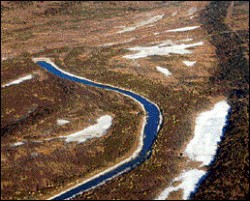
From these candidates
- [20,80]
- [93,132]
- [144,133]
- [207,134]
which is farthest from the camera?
[20,80]

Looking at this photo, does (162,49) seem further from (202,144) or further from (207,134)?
(202,144)

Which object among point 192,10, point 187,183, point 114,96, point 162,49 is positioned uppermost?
point 192,10

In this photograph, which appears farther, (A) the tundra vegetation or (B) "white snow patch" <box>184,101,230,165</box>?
(B) "white snow patch" <box>184,101,230,165</box>

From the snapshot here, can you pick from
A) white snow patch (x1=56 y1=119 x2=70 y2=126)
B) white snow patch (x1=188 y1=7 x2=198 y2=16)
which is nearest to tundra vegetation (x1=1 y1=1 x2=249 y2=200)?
white snow patch (x1=56 y1=119 x2=70 y2=126)

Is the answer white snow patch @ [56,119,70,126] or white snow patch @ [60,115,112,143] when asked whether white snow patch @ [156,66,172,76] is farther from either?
white snow patch @ [56,119,70,126]

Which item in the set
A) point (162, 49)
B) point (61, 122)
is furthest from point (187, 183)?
point (162, 49)

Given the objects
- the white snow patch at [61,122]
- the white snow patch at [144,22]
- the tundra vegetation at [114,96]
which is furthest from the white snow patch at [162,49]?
the white snow patch at [61,122]

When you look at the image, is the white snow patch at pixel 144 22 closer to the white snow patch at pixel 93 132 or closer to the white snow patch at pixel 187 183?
the white snow patch at pixel 93 132
